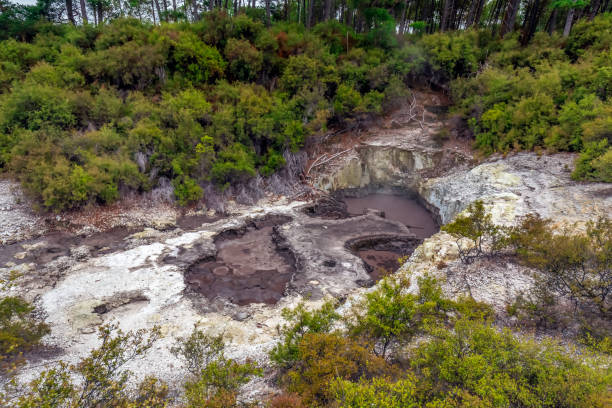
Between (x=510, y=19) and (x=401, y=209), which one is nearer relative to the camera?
(x=401, y=209)

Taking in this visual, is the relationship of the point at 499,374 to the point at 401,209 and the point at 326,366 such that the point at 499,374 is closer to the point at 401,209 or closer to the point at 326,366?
the point at 326,366

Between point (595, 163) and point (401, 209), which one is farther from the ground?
point (595, 163)

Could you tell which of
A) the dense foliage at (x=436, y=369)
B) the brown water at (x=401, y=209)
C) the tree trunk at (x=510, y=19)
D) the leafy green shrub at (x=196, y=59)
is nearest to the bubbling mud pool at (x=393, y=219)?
the brown water at (x=401, y=209)

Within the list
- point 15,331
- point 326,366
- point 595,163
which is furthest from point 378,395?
point 595,163

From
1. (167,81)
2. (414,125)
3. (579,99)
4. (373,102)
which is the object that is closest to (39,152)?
(167,81)

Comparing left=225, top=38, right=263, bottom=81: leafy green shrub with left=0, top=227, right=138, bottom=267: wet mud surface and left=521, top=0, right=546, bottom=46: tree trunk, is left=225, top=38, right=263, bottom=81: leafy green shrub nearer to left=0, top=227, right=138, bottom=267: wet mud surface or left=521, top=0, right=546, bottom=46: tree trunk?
left=0, top=227, right=138, bottom=267: wet mud surface

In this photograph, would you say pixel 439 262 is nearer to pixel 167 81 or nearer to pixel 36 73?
pixel 167 81

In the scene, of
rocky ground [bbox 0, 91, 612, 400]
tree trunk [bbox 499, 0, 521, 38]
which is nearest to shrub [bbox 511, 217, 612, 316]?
rocky ground [bbox 0, 91, 612, 400]

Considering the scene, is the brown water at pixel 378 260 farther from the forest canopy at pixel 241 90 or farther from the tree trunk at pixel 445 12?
the tree trunk at pixel 445 12
